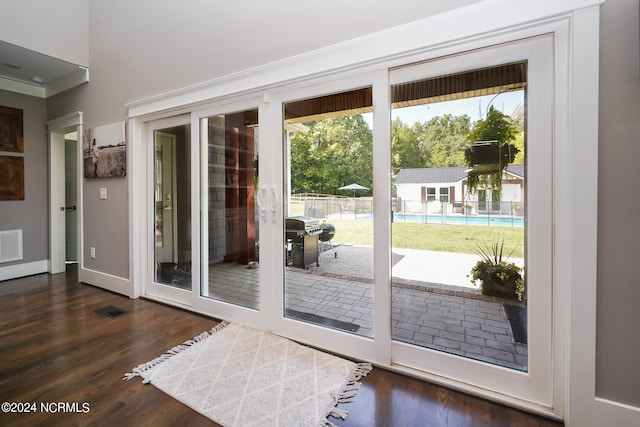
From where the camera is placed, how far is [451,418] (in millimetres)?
1515

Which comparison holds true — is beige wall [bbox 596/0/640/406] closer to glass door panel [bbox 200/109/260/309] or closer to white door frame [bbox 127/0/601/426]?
white door frame [bbox 127/0/601/426]

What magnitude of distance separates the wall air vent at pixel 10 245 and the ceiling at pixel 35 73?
6.44ft

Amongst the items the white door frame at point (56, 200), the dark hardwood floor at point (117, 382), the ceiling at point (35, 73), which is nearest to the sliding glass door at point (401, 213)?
the dark hardwood floor at point (117, 382)

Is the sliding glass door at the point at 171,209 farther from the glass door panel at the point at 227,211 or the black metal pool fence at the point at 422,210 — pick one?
the black metal pool fence at the point at 422,210

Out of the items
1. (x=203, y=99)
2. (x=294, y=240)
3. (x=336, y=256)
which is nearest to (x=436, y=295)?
(x=336, y=256)

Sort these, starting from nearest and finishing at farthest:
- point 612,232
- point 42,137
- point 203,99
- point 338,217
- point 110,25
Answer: point 612,232 → point 338,217 → point 203,99 → point 110,25 → point 42,137

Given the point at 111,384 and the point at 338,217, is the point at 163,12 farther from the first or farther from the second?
the point at 111,384

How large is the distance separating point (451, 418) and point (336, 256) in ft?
4.17

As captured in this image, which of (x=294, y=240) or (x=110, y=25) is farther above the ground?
(x=110, y=25)

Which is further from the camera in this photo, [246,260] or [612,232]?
[246,260]

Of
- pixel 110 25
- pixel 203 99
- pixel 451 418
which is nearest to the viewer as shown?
pixel 451 418

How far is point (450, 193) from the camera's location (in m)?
1.88

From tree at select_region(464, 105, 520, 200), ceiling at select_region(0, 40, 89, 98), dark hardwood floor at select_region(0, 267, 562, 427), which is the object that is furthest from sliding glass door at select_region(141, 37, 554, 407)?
ceiling at select_region(0, 40, 89, 98)

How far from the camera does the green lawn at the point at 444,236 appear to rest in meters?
1.72
